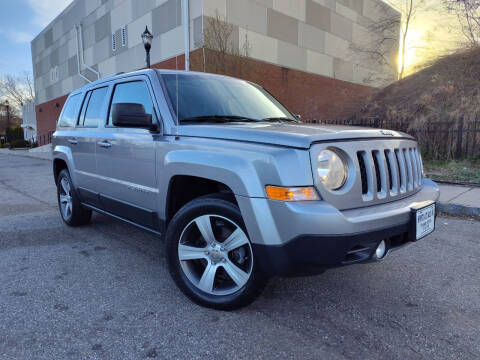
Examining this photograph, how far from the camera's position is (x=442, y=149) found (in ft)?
31.6

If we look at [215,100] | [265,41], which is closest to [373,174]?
[215,100]

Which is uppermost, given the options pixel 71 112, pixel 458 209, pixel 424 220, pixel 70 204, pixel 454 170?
pixel 71 112

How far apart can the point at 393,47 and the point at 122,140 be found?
952 inches

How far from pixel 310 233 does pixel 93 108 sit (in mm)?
3216

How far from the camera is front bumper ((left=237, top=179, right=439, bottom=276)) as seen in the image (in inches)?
78.0

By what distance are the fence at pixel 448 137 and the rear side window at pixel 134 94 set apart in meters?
8.79

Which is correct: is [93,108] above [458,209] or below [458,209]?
above

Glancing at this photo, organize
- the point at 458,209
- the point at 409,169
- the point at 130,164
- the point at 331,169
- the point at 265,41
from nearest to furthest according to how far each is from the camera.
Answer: the point at 331,169
the point at 409,169
the point at 130,164
the point at 458,209
the point at 265,41

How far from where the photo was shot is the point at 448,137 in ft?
31.2

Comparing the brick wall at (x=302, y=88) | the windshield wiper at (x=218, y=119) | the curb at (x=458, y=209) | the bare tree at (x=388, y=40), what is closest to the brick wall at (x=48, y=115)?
the brick wall at (x=302, y=88)

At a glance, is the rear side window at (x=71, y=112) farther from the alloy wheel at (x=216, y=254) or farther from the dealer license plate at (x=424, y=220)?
the dealer license plate at (x=424, y=220)

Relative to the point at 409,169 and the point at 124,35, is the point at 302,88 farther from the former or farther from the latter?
the point at 409,169

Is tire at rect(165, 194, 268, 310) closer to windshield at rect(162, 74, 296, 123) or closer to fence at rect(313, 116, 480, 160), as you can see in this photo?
windshield at rect(162, 74, 296, 123)

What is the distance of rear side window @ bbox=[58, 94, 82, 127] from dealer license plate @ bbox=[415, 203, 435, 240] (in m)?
4.09
